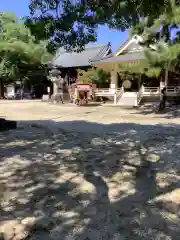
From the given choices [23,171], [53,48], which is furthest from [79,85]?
[23,171]

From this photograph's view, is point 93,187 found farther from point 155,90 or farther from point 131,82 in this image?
point 131,82

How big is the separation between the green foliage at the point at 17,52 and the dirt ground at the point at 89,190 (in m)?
21.9

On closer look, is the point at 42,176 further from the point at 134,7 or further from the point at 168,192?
the point at 134,7

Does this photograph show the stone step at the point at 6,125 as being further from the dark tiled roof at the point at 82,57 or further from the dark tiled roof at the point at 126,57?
the dark tiled roof at the point at 82,57

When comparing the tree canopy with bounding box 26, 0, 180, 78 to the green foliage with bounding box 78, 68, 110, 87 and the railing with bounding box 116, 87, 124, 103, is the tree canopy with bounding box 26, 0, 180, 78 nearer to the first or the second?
the railing with bounding box 116, 87, 124, 103

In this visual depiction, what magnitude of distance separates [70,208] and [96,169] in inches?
63.7

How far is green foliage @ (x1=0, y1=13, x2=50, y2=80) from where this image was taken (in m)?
28.0

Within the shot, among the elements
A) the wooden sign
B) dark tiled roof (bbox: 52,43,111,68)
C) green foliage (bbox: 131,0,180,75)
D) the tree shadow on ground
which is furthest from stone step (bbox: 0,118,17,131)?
dark tiled roof (bbox: 52,43,111,68)

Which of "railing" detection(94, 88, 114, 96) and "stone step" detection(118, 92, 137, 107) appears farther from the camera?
"railing" detection(94, 88, 114, 96)

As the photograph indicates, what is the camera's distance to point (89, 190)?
4.21 m

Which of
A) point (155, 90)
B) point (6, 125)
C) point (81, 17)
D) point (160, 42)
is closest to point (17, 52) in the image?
point (155, 90)

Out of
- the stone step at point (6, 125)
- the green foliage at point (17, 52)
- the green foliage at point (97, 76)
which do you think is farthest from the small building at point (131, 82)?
the stone step at point (6, 125)

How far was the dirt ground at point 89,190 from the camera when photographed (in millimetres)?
3148

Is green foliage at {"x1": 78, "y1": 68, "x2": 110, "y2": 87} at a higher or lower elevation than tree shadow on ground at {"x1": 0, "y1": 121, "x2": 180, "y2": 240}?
higher
